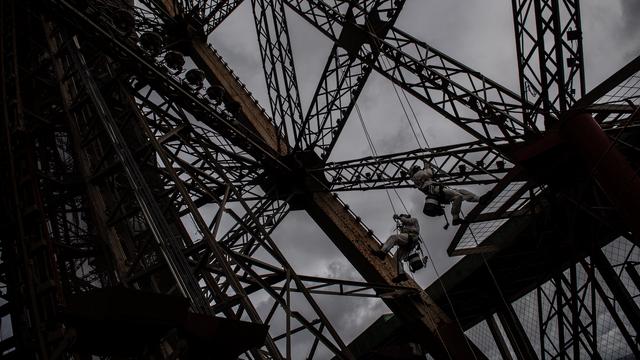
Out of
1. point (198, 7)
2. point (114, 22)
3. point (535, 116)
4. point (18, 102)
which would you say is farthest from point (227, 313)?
point (198, 7)

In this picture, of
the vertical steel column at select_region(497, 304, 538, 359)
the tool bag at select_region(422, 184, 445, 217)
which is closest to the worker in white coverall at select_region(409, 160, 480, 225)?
the tool bag at select_region(422, 184, 445, 217)

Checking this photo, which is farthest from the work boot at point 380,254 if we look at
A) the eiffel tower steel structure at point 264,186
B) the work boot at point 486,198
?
the work boot at point 486,198

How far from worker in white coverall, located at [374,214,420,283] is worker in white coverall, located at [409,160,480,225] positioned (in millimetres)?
1266

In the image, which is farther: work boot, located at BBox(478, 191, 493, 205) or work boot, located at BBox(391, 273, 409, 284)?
work boot, located at BBox(391, 273, 409, 284)

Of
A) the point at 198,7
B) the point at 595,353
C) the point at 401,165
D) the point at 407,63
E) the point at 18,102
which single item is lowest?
the point at 595,353

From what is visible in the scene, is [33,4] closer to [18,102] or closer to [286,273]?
[18,102]

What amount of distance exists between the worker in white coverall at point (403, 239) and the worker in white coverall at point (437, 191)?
1.27 meters

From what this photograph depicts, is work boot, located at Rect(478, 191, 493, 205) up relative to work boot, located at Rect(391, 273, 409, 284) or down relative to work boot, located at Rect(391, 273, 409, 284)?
down

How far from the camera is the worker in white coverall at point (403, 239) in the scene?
40.6 ft

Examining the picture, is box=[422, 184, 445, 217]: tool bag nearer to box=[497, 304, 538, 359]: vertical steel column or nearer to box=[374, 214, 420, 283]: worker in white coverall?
box=[374, 214, 420, 283]: worker in white coverall

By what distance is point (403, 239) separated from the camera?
12.4 metres

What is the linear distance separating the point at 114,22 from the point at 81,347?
868 centimetres

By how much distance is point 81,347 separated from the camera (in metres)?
4.45

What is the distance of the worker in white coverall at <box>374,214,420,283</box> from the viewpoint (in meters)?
12.4
